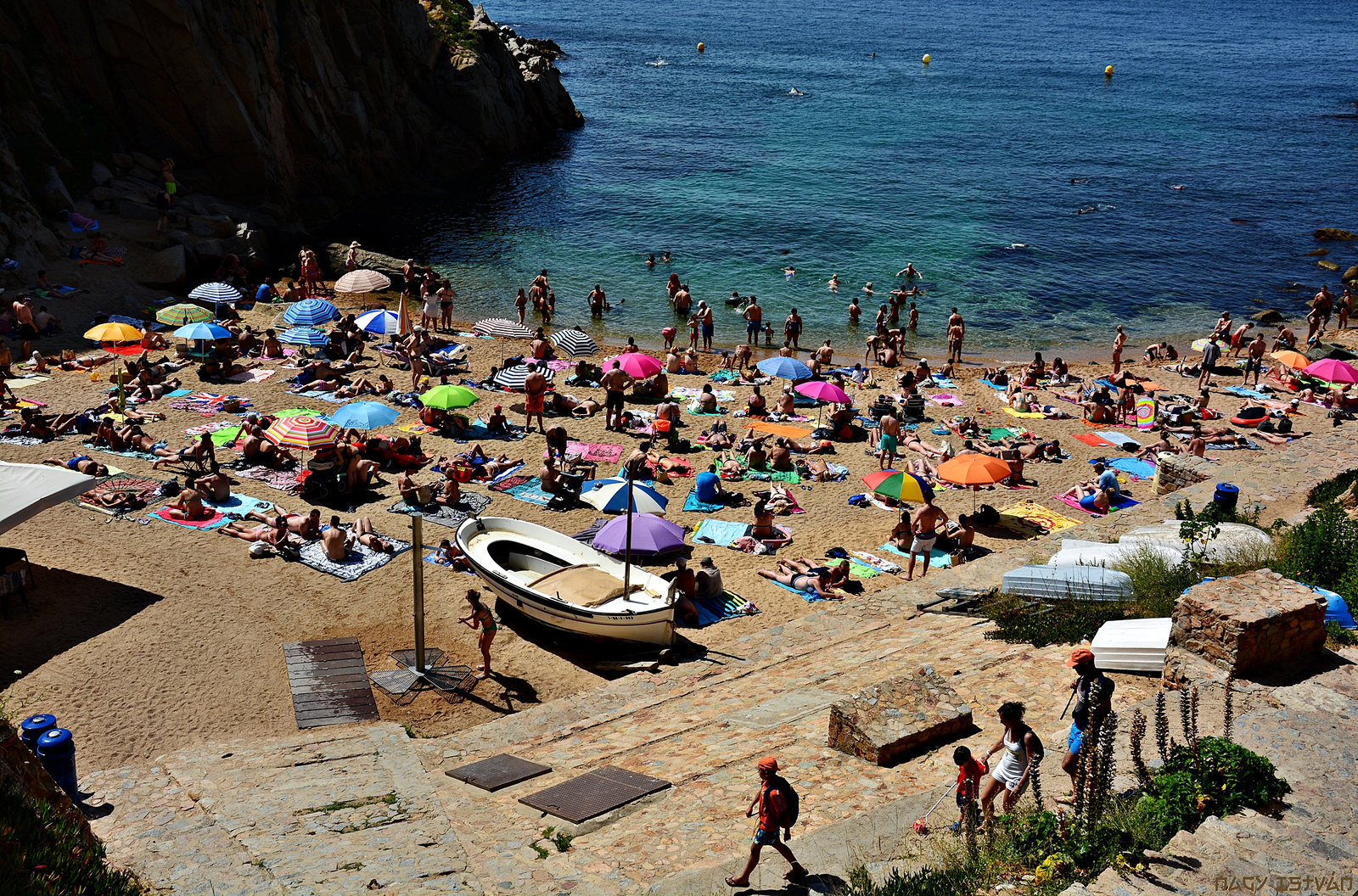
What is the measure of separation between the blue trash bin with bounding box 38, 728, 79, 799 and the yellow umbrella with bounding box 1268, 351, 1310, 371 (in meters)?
29.7

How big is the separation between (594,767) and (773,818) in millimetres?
3318

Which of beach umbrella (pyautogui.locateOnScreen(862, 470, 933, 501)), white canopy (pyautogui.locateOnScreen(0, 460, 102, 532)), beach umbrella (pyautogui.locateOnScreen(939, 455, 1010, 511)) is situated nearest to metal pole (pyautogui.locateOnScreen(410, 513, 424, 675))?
white canopy (pyautogui.locateOnScreen(0, 460, 102, 532))

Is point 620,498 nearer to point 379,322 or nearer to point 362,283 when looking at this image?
point 379,322

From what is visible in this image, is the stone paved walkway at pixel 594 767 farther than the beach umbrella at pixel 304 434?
No

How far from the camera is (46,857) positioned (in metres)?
7.46

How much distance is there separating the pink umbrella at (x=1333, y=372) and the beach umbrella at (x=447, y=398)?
21631mm

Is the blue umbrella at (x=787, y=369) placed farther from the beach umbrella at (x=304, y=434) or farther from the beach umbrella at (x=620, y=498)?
the beach umbrella at (x=304, y=434)

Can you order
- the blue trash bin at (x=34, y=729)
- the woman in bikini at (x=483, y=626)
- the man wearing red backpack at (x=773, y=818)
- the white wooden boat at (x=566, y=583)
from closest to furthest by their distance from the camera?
the man wearing red backpack at (x=773, y=818), the blue trash bin at (x=34, y=729), the woman in bikini at (x=483, y=626), the white wooden boat at (x=566, y=583)

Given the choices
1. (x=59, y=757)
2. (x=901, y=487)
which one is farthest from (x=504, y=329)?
(x=59, y=757)

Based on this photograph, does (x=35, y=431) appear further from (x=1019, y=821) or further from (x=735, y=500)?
(x=1019, y=821)

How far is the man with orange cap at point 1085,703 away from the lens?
28.1 feet

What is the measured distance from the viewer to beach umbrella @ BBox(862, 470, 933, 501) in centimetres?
1798

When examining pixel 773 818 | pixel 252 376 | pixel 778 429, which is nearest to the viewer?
pixel 773 818

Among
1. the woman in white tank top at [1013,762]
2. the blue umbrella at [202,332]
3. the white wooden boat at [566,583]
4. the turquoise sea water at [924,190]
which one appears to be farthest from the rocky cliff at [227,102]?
the woman in white tank top at [1013,762]
